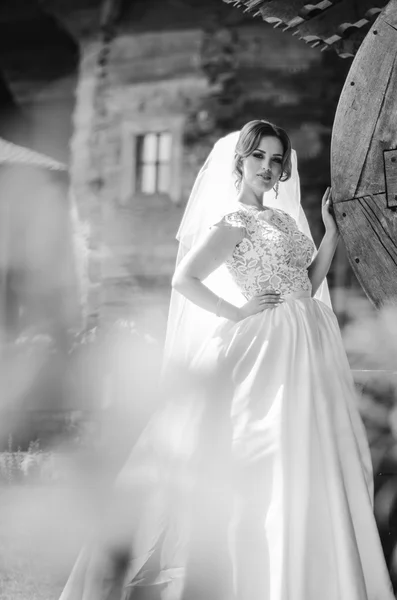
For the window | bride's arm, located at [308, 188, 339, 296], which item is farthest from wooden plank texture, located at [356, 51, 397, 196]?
the window

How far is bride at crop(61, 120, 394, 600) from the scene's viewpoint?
195 centimetres

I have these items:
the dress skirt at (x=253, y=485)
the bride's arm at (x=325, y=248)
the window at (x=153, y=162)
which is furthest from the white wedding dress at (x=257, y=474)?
the window at (x=153, y=162)

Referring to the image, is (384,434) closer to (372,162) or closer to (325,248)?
(325,248)

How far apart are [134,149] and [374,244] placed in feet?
22.0

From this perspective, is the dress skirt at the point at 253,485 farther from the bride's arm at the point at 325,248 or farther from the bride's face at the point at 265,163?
the bride's face at the point at 265,163

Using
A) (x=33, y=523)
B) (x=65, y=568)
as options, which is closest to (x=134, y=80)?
(x=33, y=523)

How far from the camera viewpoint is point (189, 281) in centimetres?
229

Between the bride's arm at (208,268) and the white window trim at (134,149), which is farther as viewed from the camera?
the white window trim at (134,149)

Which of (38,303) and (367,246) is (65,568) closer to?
(367,246)

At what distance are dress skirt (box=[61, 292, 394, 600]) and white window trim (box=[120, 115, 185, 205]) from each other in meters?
6.23

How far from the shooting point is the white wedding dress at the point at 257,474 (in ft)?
6.37

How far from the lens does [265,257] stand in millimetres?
2316

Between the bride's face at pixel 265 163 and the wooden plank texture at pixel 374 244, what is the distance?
0.25 meters

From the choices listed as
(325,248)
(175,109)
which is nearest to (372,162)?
→ (325,248)
